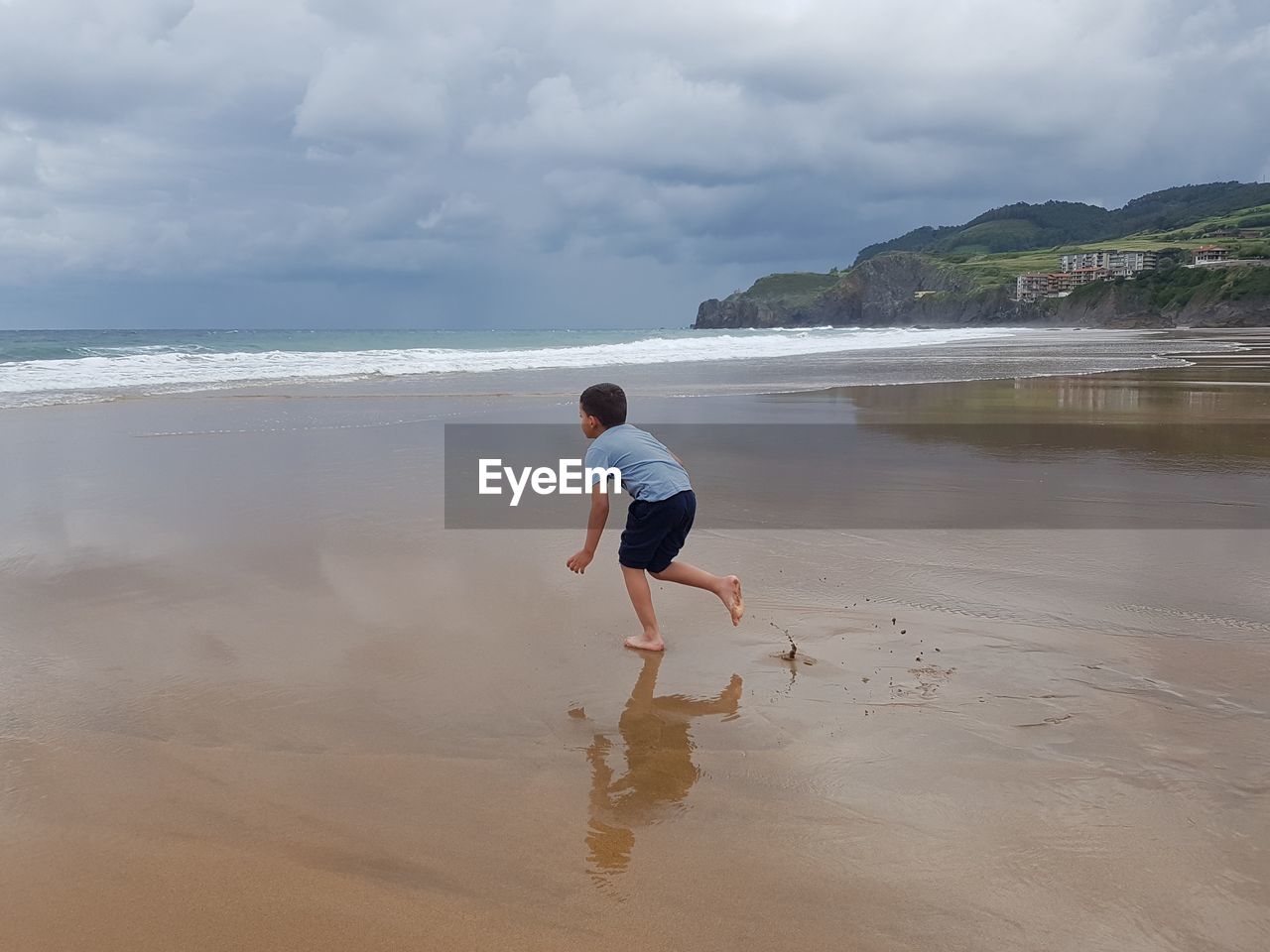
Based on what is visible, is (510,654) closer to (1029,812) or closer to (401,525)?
(1029,812)

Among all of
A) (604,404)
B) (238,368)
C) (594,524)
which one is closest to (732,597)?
(594,524)

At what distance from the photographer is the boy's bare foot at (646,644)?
4344 mm

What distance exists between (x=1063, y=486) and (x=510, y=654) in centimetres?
573

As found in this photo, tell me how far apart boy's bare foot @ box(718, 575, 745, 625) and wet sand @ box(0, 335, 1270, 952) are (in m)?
0.13

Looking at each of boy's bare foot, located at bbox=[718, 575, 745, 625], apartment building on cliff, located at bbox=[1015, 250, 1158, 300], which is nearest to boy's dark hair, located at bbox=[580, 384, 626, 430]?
boy's bare foot, located at bbox=[718, 575, 745, 625]

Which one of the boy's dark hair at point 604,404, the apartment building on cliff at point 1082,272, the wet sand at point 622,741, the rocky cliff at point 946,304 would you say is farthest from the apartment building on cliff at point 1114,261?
the boy's dark hair at point 604,404

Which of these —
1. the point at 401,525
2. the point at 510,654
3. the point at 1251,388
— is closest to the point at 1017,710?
the point at 510,654

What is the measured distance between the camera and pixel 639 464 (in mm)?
4609

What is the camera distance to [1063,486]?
7965 millimetres

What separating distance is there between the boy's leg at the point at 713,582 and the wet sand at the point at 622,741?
16cm

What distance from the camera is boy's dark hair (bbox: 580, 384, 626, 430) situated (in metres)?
4.68

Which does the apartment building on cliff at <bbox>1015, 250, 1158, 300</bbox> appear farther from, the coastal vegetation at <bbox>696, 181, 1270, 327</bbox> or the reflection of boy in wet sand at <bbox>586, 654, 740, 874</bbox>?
the reflection of boy in wet sand at <bbox>586, 654, 740, 874</bbox>

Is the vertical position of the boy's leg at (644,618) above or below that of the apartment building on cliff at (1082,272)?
below

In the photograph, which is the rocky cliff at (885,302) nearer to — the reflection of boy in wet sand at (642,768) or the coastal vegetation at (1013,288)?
the coastal vegetation at (1013,288)
